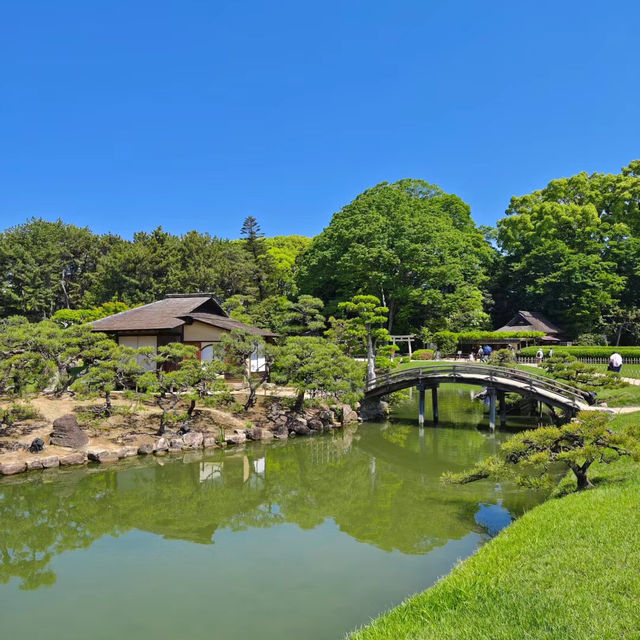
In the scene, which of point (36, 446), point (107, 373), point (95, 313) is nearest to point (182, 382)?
point (107, 373)

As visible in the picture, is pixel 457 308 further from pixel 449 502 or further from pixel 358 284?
pixel 449 502

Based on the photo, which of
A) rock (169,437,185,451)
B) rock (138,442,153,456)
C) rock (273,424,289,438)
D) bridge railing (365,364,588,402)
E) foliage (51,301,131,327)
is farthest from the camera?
foliage (51,301,131,327)

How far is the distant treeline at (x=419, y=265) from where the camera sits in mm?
35938

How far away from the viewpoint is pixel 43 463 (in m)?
13.6

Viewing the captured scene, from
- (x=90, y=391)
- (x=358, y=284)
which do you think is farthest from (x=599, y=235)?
(x=90, y=391)

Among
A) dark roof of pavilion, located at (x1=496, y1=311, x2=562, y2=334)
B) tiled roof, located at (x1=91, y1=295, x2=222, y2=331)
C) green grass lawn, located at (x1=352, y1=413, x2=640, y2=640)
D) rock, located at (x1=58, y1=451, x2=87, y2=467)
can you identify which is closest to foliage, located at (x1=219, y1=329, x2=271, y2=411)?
tiled roof, located at (x1=91, y1=295, x2=222, y2=331)

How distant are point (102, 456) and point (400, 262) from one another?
25.9 meters

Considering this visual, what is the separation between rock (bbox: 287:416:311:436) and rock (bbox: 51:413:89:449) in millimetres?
7223

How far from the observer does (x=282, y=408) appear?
67.1 feet

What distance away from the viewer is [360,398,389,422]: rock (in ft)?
72.7

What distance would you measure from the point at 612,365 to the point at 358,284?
1903 centimetres

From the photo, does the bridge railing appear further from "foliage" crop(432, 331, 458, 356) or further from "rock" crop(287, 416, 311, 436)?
"foliage" crop(432, 331, 458, 356)

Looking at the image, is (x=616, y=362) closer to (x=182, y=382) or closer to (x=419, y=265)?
(x=419, y=265)

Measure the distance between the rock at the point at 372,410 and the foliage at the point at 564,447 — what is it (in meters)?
13.0
